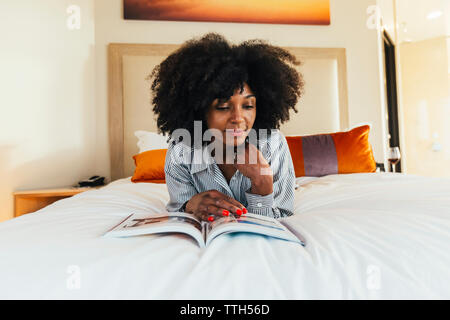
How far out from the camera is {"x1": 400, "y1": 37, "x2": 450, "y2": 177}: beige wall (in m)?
3.72

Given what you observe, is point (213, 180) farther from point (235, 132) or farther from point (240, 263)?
point (240, 263)

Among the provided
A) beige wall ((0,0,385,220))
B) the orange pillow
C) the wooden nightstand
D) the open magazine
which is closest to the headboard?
beige wall ((0,0,385,220))

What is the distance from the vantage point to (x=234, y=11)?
2.86m

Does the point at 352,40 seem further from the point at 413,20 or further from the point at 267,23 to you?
the point at 413,20

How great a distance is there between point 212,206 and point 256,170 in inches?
8.7

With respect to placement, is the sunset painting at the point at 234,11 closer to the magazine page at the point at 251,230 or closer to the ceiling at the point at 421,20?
the ceiling at the point at 421,20

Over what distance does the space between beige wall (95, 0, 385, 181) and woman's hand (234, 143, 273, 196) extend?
2.00 metres

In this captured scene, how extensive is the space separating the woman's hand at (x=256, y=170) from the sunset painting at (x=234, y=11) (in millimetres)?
2176

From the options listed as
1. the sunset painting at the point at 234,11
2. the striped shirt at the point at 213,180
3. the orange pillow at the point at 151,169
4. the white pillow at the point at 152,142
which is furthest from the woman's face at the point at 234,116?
the sunset painting at the point at 234,11

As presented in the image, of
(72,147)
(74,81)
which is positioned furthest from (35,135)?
(74,81)

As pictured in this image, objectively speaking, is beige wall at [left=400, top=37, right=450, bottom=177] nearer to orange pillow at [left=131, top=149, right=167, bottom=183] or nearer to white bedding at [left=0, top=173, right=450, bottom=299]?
orange pillow at [left=131, top=149, right=167, bottom=183]

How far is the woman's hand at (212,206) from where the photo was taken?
871 millimetres

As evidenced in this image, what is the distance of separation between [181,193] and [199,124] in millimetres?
270

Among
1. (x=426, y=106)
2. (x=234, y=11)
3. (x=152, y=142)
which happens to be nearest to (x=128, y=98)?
(x=152, y=142)
